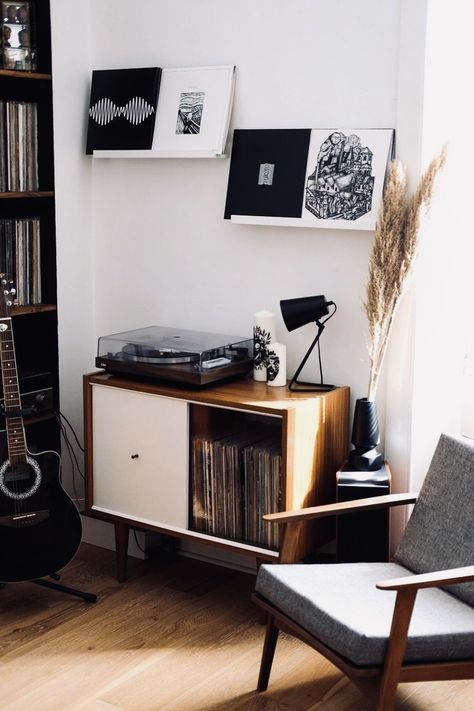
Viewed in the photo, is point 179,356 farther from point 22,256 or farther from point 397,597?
point 397,597

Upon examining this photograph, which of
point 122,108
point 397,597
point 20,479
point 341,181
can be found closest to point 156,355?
point 20,479

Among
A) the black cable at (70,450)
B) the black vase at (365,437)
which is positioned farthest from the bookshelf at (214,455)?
the black cable at (70,450)

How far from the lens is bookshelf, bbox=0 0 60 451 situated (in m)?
3.43

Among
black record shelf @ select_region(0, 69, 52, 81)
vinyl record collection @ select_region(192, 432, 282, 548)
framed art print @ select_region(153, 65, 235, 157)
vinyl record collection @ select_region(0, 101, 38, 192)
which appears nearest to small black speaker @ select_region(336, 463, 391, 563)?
vinyl record collection @ select_region(192, 432, 282, 548)

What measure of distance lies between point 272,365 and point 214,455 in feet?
1.19

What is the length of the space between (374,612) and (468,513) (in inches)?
16.2

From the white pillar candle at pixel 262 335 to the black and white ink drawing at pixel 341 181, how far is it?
0.39 meters

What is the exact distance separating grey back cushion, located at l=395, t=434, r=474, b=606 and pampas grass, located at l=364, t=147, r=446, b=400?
0.47 m

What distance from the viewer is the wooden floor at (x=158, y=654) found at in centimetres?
268

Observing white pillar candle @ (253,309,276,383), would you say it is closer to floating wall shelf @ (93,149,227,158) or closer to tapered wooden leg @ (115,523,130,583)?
floating wall shelf @ (93,149,227,158)

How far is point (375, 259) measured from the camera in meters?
2.91

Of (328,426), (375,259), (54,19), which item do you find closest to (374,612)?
(328,426)

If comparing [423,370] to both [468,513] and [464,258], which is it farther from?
[468,513]

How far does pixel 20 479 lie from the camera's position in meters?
3.15
